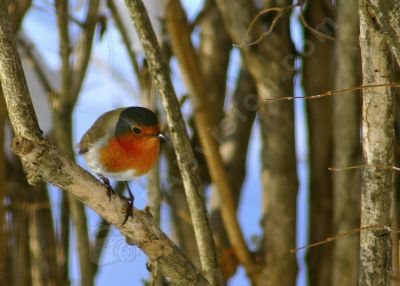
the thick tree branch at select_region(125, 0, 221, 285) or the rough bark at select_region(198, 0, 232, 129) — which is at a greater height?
the rough bark at select_region(198, 0, 232, 129)

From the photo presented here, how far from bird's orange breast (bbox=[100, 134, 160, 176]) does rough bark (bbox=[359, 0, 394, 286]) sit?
2.31ft

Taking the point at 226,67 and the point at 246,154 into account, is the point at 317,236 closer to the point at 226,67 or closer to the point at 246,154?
the point at 246,154

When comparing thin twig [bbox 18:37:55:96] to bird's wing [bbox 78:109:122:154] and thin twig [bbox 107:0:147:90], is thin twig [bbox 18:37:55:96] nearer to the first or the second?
thin twig [bbox 107:0:147:90]

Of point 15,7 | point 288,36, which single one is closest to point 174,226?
point 288,36

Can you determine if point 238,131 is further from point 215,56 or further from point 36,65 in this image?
point 36,65

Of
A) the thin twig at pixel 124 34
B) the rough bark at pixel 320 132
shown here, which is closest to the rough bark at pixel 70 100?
the thin twig at pixel 124 34

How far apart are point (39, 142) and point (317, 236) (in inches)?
70.0

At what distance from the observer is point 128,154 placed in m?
1.94

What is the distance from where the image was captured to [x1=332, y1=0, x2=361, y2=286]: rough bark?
2430mm

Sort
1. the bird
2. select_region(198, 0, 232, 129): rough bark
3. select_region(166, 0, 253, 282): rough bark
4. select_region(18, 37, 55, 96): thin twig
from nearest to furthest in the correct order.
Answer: the bird < select_region(166, 0, 253, 282): rough bark < select_region(18, 37, 55, 96): thin twig < select_region(198, 0, 232, 129): rough bark

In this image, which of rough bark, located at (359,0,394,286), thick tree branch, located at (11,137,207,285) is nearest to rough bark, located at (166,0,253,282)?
thick tree branch, located at (11,137,207,285)

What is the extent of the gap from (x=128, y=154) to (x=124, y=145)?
0.04m

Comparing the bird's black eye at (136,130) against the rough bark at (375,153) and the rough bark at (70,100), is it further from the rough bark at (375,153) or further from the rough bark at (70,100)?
the rough bark at (375,153)

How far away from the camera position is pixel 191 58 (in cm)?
233
